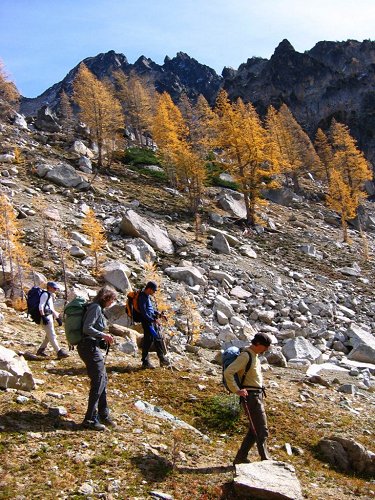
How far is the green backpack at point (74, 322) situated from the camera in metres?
6.27

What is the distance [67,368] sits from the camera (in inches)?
359

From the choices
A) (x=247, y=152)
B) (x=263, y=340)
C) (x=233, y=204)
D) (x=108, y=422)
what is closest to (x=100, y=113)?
(x=233, y=204)

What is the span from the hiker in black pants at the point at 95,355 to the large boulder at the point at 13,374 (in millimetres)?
1416

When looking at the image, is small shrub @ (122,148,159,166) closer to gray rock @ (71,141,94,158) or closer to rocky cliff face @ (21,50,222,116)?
gray rock @ (71,141,94,158)

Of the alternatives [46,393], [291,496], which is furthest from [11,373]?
[291,496]

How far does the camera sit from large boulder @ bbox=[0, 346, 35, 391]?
22.4 feet

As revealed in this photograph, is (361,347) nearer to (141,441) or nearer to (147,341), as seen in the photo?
(147,341)

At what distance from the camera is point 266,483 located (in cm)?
499

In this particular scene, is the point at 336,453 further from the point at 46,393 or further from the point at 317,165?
the point at 317,165

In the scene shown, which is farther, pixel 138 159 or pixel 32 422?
pixel 138 159

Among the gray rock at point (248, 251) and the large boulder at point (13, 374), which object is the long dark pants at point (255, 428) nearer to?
the large boulder at point (13, 374)

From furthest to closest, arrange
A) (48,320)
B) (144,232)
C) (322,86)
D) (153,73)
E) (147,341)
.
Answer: (153,73), (322,86), (144,232), (147,341), (48,320)

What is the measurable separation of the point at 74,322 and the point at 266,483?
11.1ft

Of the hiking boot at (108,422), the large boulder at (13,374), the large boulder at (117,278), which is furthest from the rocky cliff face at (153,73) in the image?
the hiking boot at (108,422)
